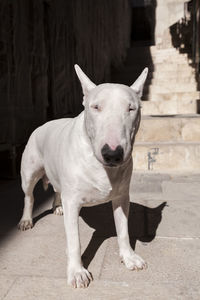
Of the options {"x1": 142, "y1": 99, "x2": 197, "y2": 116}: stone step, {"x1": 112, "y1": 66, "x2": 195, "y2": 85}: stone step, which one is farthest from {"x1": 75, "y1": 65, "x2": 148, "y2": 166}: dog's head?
{"x1": 112, "y1": 66, "x2": 195, "y2": 85}: stone step

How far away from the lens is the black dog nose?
1.43m

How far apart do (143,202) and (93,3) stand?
6931 mm

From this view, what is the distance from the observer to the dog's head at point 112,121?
145 cm

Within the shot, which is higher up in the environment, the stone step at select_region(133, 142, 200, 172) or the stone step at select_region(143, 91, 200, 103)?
the stone step at select_region(143, 91, 200, 103)

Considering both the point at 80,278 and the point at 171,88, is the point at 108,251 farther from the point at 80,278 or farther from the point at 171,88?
the point at 171,88

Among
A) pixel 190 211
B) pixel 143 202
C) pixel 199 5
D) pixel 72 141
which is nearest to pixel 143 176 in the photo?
pixel 143 202

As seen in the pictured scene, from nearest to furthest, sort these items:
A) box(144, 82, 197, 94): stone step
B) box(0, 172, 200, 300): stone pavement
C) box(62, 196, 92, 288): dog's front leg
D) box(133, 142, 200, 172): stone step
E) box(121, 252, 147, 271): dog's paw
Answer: box(0, 172, 200, 300): stone pavement → box(62, 196, 92, 288): dog's front leg → box(121, 252, 147, 271): dog's paw → box(133, 142, 200, 172): stone step → box(144, 82, 197, 94): stone step

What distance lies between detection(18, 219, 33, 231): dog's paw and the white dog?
58cm

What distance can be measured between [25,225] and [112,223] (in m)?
0.76

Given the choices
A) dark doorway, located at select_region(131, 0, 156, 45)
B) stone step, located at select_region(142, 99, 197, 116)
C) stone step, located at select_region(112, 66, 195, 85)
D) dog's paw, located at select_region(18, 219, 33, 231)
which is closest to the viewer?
dog's paw, located at select_region(18, 219, 33, 231)

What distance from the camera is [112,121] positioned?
149cm

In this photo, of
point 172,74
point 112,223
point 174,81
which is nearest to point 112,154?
point 112,223

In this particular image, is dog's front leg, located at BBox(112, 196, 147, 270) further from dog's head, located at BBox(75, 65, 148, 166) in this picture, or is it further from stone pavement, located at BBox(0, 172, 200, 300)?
dog's head, located at BBox(75, 65, 148, 166)

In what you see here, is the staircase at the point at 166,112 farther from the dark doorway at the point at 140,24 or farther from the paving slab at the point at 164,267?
the dark doorway at the point at 140,24
